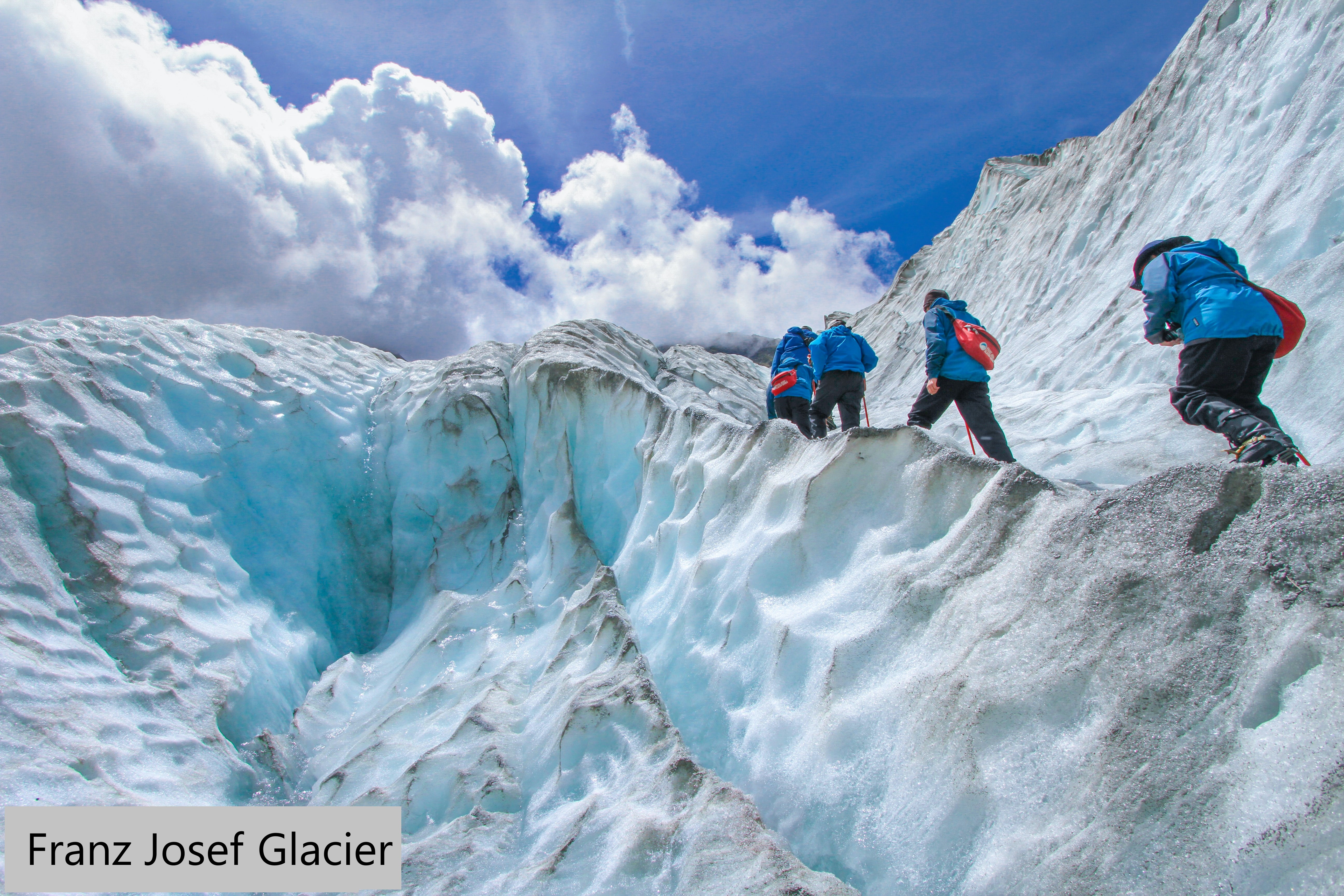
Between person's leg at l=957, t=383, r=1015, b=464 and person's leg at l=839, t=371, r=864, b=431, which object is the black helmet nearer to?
person's leg at l=957, t=383, r=1015, b=464

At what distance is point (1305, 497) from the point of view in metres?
1.30

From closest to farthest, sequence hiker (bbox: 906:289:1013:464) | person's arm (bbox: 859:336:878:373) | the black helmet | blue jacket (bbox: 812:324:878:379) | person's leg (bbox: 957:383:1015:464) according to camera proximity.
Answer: the black helmet
person's leg (bbox: 957:383:1015:464)
hiker (bbox: 906:289:1013:464)
blue jacket (bbox: 812:324:878:379)
person's arm (bbox: 859:336:878:373)

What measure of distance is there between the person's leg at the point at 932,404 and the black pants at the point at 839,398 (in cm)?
80

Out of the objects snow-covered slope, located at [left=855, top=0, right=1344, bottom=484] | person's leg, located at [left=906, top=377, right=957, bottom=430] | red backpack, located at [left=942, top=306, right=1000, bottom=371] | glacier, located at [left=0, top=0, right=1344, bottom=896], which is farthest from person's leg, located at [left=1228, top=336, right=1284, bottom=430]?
person's leg, located at [left=906, top=377, right=957, bottom=430]

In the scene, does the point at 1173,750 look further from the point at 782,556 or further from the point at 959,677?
the point at 782,556

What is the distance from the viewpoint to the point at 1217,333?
8.51 feet

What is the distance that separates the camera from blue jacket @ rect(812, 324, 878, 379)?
500 cm

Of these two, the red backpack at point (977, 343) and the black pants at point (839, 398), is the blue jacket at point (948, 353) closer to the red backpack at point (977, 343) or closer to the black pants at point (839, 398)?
the red backpack at point (977, 343)

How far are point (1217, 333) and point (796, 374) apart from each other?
310 cm

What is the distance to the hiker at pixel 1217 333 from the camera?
8.37 ft

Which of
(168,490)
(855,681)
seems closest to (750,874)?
(855,681)

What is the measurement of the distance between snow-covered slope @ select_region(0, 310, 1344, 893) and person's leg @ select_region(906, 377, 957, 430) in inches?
53.0

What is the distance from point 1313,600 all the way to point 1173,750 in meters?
0.39

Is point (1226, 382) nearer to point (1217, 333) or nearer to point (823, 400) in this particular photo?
point (1217, 333)
